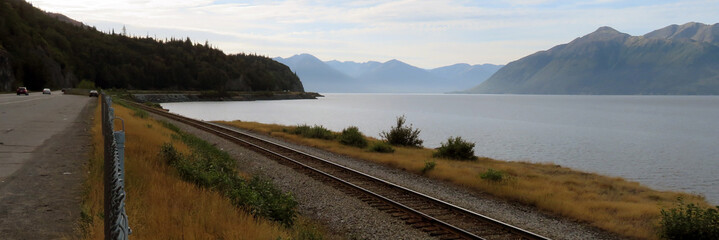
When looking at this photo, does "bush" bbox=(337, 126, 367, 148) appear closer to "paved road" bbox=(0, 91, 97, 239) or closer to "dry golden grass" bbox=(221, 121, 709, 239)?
"dry golden grass" bbox=(221, 121, 709, 239)

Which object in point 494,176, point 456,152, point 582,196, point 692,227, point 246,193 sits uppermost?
point 246,193

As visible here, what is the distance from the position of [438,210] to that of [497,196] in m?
4.24

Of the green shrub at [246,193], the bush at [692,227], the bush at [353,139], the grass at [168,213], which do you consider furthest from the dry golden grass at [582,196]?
the grass at [168,213]

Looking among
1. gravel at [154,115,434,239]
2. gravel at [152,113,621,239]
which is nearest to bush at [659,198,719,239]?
gravel at [152,113,621,239]

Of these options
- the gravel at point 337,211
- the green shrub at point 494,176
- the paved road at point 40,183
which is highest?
the paved road at point 40,183

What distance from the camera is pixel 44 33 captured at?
160 m

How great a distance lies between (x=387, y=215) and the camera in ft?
38.8

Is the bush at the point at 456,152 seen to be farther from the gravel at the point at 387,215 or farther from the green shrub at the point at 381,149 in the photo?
the gravel at the point at 387,215

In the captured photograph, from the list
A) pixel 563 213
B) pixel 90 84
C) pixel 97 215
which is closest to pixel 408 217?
pixel 563 213

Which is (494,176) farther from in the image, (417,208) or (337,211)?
(337,211)

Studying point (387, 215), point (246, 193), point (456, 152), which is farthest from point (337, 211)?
point (456, 152)

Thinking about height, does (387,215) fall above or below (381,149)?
above

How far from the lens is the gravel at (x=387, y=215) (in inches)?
429

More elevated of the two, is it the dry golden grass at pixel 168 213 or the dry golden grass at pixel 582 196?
the dry golden grass at pixel 168 213
